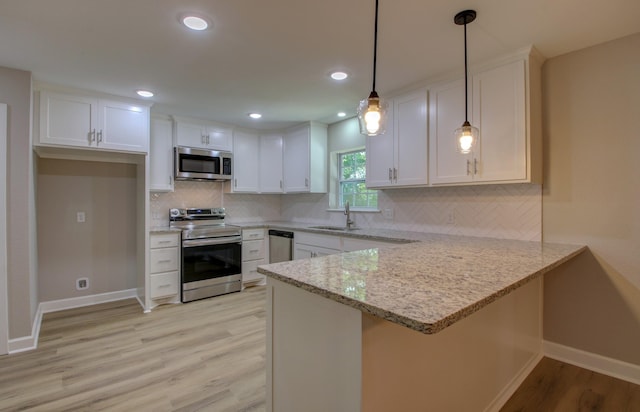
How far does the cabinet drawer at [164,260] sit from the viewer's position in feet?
11.8

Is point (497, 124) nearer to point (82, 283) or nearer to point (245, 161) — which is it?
point (245, 161)

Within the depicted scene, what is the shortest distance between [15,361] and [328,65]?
340cm

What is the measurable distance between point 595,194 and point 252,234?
368 centimetres

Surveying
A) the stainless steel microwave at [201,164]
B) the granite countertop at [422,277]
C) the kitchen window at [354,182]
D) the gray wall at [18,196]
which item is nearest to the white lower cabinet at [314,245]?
the kitchen window at [354,182]

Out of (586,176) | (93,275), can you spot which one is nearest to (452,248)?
(586,176)

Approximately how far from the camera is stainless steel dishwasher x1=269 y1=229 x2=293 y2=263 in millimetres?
4180

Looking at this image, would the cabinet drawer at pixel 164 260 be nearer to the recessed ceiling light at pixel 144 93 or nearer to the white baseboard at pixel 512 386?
the recessed ceiling light at pixel 144 93

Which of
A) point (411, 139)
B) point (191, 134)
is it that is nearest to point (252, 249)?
point (191, 134)

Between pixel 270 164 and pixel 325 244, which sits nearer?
pixel 325 244

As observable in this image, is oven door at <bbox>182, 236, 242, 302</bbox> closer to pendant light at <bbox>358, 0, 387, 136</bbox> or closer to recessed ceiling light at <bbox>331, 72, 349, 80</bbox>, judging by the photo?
recessed ceiling light at <bbox>331, 72, 349, 80</bbox>

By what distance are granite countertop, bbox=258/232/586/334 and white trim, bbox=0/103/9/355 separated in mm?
2548

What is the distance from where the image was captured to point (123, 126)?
336cm

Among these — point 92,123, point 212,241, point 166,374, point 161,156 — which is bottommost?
point 166,374

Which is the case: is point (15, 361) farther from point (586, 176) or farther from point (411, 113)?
point (586, 176)
